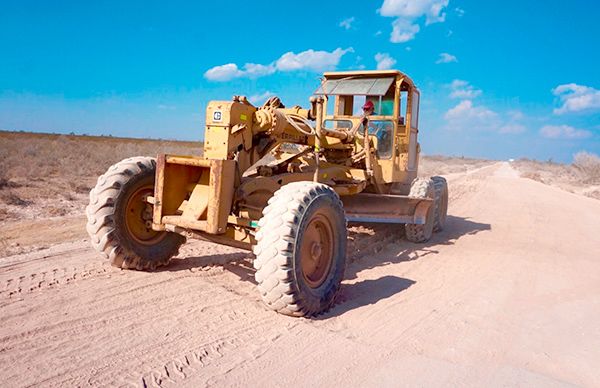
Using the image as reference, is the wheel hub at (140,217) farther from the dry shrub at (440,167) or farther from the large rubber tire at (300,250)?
the dry shrub at (440,167)

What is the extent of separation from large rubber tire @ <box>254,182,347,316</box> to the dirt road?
241 mm

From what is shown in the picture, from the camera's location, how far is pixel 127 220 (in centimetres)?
538

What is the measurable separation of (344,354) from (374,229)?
5816 mm

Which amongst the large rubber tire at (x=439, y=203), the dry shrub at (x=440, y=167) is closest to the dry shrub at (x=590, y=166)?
the dry shrub at (x=440, y=167)

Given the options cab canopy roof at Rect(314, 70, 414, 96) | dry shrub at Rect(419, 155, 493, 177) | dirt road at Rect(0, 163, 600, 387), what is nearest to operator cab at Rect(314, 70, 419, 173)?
cab canopy roof at Rect(314, 70, 414, 96)

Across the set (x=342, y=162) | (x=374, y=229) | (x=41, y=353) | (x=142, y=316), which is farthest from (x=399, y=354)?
(x=374, y=229)

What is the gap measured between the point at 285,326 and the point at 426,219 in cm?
539

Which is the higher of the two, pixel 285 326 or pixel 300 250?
pixel 300 250

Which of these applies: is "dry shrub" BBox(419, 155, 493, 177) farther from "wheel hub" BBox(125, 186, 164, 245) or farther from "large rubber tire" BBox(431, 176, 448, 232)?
"wheel hub" BBox(125, 186, 164, 245)

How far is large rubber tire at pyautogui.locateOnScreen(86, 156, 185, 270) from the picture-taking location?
516 cm

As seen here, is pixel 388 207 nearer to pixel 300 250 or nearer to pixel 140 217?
pixel 300 250

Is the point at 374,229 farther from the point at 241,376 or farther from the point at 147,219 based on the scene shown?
the point at 241,376

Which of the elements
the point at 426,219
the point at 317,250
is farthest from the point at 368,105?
the point at 317,250

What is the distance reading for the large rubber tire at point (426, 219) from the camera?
27.5 ft
